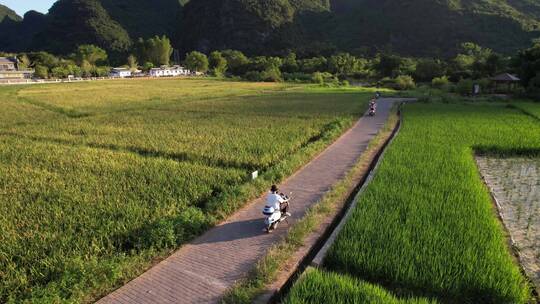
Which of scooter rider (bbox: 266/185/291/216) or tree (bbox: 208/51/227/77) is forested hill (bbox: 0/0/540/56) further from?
scooter rider (bbox: 266/185/291/216)

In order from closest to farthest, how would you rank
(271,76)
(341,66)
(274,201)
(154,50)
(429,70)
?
(274,201)
(429,70)
(271,76)
(341,66)
(154,50)

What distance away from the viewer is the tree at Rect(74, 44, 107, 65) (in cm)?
9319

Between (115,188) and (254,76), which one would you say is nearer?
(115,188)

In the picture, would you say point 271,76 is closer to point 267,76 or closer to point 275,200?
point 267,76

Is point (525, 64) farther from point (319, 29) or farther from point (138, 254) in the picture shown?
point (319, 29)

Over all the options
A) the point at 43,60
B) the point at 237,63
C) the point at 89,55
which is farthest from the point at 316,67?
the point at 43,60

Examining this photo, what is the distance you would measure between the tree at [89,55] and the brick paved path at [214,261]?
9901 cm

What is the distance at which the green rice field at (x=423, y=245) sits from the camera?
438 centimetres

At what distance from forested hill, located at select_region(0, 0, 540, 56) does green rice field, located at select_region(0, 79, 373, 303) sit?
269ft

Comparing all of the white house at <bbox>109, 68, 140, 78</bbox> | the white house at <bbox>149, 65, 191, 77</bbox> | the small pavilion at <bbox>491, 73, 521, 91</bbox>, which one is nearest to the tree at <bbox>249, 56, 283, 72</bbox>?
the white house at <bbox>149, 65, 191, 77</bbox>

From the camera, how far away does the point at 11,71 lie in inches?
3056

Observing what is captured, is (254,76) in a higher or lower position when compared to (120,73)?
lower

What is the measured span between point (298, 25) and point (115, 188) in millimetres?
134379

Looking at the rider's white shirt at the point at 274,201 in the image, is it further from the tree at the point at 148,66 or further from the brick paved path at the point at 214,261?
the tree at the point at 148,66
